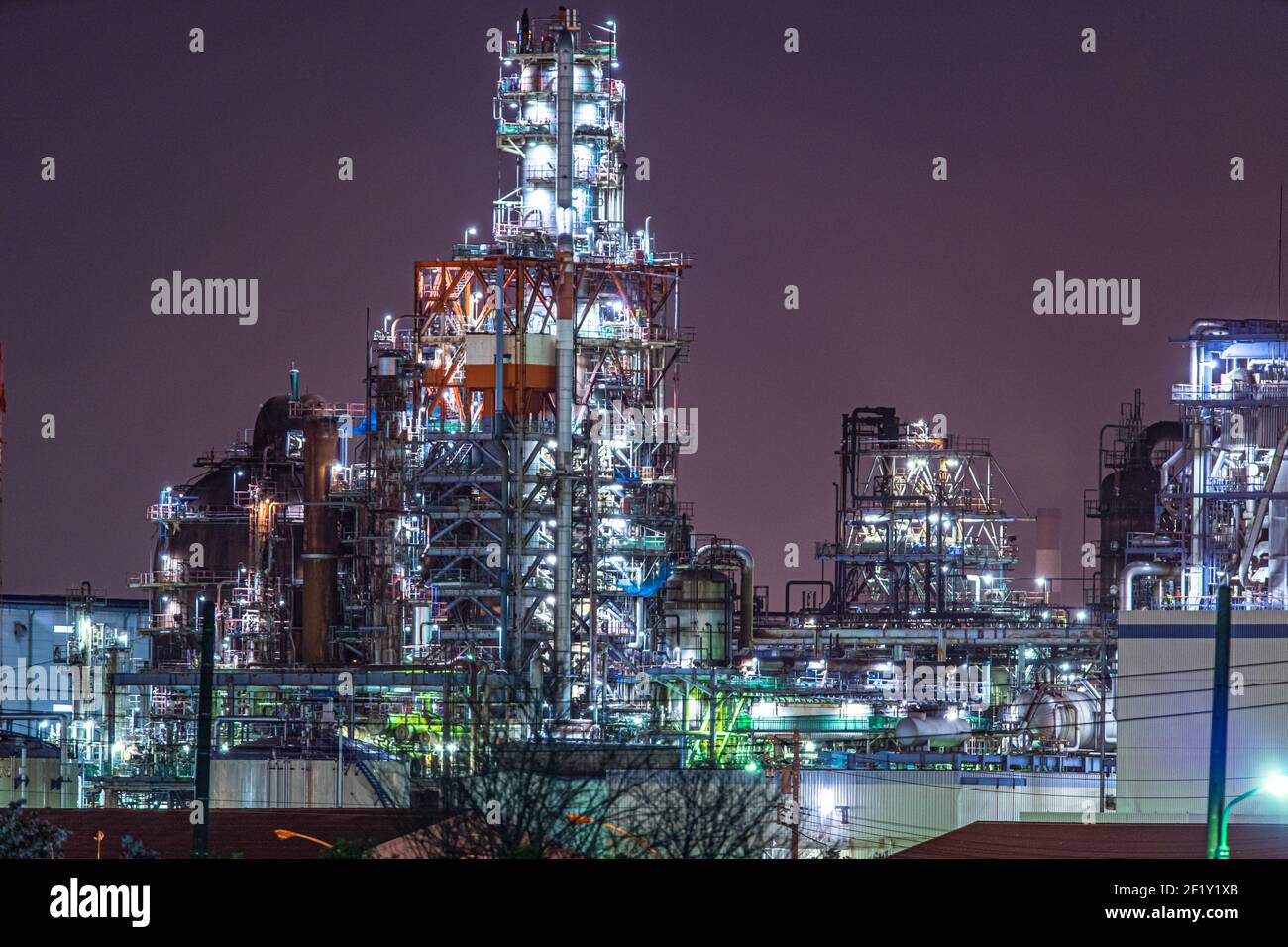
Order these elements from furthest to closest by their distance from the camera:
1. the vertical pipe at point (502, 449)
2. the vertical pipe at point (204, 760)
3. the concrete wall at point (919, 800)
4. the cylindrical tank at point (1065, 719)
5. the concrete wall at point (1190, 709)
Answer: the vertical pipe at point (502, 449) → the cylindrical tank at point (1065, 719) → the concrete wall at point (919, 800) → the concrete wall at point (1190, 709) → the vertical pipe at point (204, 760)

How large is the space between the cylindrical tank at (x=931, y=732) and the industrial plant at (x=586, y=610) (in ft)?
0.46

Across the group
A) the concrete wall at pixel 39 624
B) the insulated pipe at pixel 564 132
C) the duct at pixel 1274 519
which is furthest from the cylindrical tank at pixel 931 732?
the concrete wall at pixel 39 624

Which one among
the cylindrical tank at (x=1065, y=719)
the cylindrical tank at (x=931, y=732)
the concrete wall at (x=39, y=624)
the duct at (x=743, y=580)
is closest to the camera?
the cylindrical tank at (x=1065, y=719)

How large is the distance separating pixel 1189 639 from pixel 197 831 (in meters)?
20.7

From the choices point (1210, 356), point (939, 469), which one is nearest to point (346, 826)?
point (1210, 356)

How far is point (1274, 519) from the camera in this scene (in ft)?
146

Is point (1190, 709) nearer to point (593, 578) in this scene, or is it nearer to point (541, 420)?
point (593, 578)

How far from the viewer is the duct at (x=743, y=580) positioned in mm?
62625

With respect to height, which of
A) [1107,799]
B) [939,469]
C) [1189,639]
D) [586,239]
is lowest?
[1107,799]

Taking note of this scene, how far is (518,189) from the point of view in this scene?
200 feet

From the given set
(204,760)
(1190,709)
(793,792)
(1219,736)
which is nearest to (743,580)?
(1190,709)

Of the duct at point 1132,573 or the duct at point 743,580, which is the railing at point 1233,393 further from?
the duct at point 743,580

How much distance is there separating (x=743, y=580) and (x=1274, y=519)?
21378 millimetres
